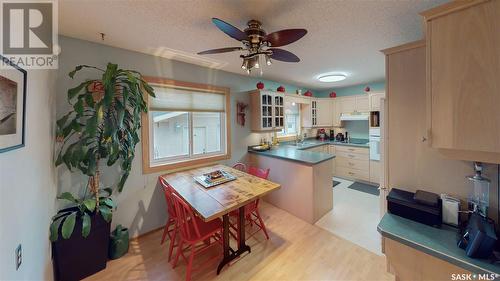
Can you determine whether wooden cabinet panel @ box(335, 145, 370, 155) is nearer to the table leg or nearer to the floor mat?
the floor mat

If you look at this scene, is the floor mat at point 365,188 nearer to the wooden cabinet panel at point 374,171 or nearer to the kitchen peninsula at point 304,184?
the wooden cabinet panel at point 374,171

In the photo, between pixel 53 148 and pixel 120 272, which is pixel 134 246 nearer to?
pixel 120 272

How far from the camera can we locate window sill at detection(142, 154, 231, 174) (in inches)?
98.1

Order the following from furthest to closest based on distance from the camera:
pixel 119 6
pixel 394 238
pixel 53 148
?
1. pixel 53 148
2. pixel 119 6
3. pixel 394 238

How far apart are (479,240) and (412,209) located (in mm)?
360

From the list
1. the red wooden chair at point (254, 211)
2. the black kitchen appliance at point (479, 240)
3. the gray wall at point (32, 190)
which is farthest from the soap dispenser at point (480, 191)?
the gray wall at point (32, 190)

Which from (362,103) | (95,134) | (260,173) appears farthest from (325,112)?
(95,134)

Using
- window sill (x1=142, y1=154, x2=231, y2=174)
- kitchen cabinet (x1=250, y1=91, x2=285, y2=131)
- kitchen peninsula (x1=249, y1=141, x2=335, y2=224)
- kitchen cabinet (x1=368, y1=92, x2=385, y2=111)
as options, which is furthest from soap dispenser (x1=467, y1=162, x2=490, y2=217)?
kitchen cabinet (x1=368, y1=92, x2=385, y2=111)

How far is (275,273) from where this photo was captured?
1818mm

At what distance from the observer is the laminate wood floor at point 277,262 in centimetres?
179

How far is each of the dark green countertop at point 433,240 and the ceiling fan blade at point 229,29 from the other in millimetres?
1667

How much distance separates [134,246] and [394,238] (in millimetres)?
2606

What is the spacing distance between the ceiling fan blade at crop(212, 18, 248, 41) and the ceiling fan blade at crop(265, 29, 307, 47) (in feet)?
0.66

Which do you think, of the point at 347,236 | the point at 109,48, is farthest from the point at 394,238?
the point at 109,48
